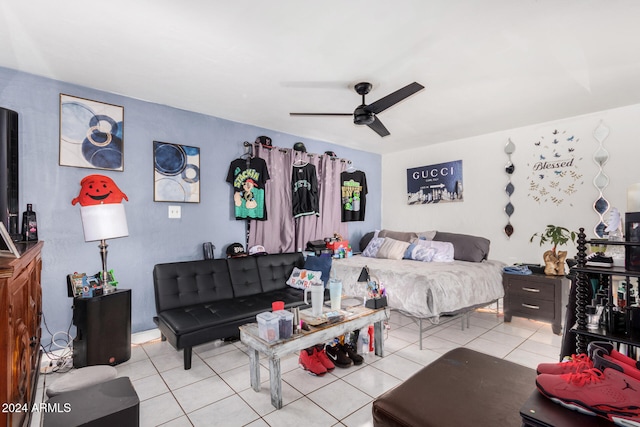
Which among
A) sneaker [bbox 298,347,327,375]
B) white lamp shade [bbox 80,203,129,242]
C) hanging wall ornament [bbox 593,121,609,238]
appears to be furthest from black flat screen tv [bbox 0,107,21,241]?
hanging wall ornament [bbox 593,121,609,238]

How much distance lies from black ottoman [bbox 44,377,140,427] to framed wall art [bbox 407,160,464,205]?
4729 millimetres

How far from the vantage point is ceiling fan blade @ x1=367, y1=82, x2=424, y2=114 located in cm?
241

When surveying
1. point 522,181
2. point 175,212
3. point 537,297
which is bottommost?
point 537,297

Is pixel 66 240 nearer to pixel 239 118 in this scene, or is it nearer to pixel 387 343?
pixel 239 118

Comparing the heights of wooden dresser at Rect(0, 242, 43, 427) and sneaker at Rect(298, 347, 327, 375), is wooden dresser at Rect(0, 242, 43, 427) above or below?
above

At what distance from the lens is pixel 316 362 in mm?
2508

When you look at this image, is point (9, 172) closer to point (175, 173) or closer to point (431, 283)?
point (175, 173)

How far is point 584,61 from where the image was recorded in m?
2.50

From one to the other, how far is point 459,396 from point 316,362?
53.9 inches

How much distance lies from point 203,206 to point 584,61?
3.92m

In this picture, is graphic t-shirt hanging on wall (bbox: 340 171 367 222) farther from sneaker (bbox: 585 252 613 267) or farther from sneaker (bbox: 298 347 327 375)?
sneaker (bbox: 585 252 613 267)

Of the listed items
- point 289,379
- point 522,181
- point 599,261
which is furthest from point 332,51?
point 522,181

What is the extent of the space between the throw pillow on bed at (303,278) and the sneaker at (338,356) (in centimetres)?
97

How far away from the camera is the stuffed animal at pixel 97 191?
2750 millimetres
